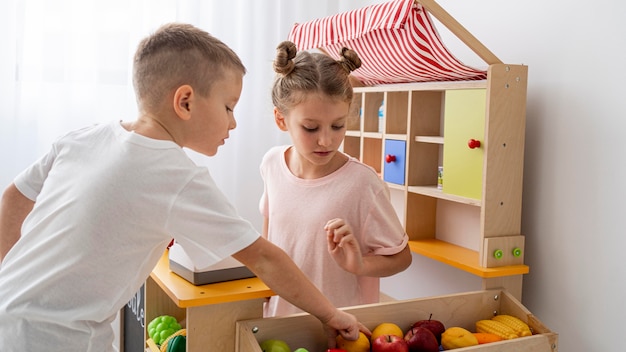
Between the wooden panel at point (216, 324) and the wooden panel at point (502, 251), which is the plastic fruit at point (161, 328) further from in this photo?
the wooden panel at point (502, 251)

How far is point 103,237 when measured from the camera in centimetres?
101

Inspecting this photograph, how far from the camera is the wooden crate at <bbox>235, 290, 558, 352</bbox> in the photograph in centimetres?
124

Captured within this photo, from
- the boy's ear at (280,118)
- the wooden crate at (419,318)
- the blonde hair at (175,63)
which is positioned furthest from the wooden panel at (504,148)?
the blonde hair at (175,63)

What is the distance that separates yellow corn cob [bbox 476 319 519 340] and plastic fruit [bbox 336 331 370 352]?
36cm

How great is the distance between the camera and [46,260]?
1019 millimetres

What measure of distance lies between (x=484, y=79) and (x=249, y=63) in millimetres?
1239

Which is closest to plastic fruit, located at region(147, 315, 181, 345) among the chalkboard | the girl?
the chalkboard

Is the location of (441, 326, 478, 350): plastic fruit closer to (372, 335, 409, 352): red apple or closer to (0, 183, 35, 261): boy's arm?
(372, 335, 409, 352): red apple

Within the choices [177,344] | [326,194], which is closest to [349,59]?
[326,194]

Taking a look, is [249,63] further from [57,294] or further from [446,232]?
[57,294]

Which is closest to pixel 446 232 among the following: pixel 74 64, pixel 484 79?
pixel 484 79

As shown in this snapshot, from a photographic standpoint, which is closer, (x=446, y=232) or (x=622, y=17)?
(x=622, y=17)

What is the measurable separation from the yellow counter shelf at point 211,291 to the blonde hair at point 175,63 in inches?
15.5

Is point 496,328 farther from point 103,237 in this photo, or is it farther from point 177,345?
point 103,237
